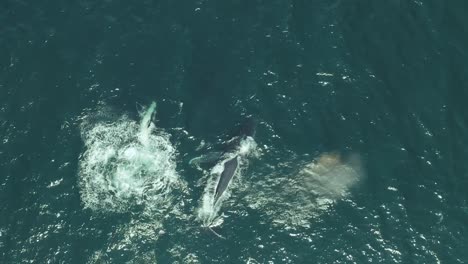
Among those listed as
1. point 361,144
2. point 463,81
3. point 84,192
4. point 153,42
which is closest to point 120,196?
point 84,192

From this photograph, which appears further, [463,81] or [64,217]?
[463,81]

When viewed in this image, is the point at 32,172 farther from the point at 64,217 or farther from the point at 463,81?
the point at 463,81

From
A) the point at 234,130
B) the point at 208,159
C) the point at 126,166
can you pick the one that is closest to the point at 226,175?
the point at 208,159

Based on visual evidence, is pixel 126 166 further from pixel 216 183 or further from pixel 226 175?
pixel 226 175

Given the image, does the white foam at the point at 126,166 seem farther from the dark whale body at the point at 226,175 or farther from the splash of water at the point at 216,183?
the dark whale body at the point at 226,175

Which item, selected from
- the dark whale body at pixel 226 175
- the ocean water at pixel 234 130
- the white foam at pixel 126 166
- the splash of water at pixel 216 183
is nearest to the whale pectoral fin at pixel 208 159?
the ocean water at pixel 234 130

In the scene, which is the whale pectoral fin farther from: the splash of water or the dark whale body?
the dark whale body

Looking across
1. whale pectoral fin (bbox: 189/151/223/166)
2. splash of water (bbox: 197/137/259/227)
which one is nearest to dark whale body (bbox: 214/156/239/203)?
splash of water (bbox: 197/137/259/227)
